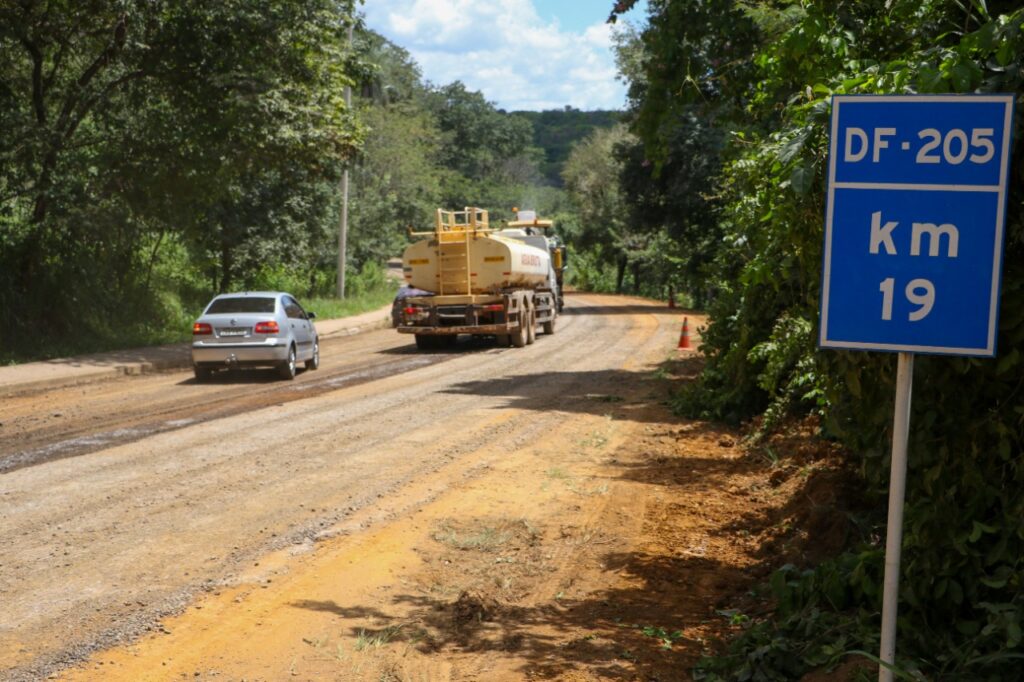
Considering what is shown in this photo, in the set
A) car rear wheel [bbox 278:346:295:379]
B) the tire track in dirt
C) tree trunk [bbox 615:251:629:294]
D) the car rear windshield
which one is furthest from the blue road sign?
tree trunk [bbox 615:251:629:294]

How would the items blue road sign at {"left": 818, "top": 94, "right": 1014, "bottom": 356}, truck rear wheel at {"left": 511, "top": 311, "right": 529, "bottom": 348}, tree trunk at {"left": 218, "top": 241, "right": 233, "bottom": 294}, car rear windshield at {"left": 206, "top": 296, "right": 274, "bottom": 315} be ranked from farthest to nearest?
1. tree trunk at {"left": 218, "top": 241, "right": 233, "bottom": 294}
2. truck rear wheel at {"left": 511, "top": 311, "right": 529, "bottom": 348}
3. car rear windshield at {"left": 206, "top": 296, "right": 274, "bottom": 315}
4. blue road sign at {"left": 818, "top": 94, "right": 1014, "bottom": 356}

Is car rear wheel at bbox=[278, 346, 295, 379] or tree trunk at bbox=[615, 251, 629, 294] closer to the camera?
car rear wheel at bbox=[278, 346, 295, 379]

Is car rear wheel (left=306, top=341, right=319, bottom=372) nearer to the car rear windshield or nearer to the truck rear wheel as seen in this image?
the car rear windshield

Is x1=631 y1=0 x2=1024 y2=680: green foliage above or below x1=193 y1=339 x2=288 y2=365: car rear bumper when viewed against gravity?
above

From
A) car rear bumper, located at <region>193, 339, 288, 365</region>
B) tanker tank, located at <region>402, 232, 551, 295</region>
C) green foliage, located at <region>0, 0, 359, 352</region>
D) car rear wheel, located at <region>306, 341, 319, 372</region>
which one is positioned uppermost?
green foliage, located at <region>0, 0, 359, 352</region>

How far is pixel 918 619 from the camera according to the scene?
16.1ft

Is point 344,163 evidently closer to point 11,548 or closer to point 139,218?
point 139,218

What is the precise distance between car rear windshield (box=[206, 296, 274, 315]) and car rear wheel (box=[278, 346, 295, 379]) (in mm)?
882

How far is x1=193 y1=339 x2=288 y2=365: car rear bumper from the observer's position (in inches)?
734

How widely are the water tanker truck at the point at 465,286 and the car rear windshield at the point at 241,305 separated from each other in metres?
6.18

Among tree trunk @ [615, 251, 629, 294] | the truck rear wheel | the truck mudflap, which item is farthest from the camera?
tree trunk @ [615, 251, 629, 294]

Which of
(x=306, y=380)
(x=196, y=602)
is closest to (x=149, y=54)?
(x=306, y=380)

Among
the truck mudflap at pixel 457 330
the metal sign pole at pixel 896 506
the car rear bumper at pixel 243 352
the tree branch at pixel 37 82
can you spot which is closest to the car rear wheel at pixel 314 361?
the car rear bumper at pixel 243 352

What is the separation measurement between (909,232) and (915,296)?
0.24 m
